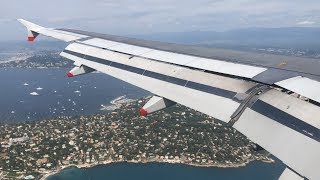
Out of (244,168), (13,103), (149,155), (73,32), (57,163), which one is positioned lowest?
(13,103)

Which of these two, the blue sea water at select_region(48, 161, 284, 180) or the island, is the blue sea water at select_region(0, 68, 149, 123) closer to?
the island

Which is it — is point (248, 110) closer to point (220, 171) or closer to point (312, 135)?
point (312, 135)

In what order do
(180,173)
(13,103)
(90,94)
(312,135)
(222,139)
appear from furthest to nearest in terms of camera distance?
(90,94), (13,103), (222,139), (180,173), (312,135)

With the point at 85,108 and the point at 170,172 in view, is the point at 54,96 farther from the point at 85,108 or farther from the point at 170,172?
the point at 170,172

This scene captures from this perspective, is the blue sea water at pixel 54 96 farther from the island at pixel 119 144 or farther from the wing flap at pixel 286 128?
the wing flap at pixel 286 128

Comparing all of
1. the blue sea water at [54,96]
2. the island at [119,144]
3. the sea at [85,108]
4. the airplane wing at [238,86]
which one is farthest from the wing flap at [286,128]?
the blue sea water at [54,96]

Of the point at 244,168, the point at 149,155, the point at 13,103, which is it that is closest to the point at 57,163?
the point at 149,155
